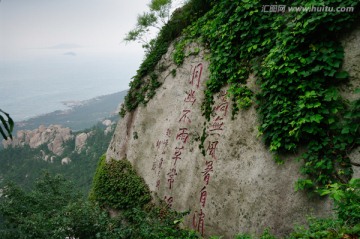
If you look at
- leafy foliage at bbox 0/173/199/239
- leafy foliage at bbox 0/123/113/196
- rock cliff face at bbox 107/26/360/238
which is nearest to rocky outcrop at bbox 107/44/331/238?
rock cliff face at bbox 107/26/360/238

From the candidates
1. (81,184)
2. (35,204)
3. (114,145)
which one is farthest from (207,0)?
(81,184)

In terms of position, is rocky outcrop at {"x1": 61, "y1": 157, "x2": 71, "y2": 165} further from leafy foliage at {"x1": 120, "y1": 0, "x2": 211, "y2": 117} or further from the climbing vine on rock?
the climbing vine on rock

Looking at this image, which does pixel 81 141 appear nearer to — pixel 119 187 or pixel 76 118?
pixel 119 187

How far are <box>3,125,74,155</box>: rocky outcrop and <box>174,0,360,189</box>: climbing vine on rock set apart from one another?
58.9 meters

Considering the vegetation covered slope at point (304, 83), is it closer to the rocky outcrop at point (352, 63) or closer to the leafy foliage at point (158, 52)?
the rocky outcrop at point (352, 63)

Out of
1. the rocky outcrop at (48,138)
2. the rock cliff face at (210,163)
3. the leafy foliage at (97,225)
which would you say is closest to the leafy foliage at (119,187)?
the rock cliff face at (210,163)

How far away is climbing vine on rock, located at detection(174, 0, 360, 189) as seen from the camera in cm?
424

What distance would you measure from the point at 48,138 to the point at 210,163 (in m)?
67.1

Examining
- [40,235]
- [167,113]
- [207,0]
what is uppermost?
[207,0]

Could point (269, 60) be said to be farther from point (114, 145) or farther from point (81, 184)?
point (81, 184)

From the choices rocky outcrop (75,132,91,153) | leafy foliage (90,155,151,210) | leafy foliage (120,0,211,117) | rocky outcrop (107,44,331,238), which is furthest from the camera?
rocky outcrop (75,132,91,153)

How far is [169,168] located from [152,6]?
1074cm

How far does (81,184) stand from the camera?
37250 millimetres

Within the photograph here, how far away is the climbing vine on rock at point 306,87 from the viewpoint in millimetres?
4238
